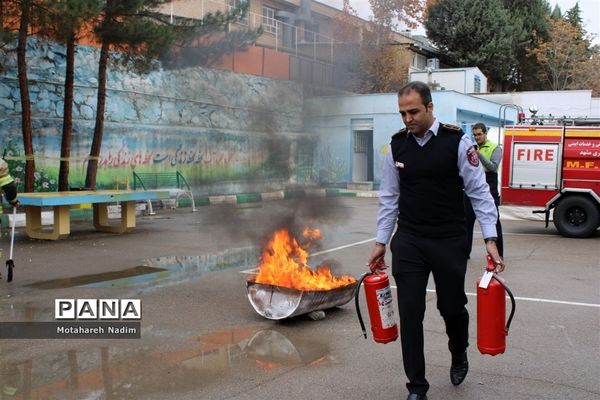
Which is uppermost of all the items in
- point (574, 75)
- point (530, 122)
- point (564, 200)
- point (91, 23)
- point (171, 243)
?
point (574, 75)

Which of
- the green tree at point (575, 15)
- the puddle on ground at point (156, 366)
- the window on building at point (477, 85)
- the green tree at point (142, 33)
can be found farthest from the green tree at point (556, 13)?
the puddle on ground at point (156, 366)

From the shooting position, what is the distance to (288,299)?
5.48 m

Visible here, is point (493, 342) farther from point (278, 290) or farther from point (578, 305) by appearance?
point (578, 305)

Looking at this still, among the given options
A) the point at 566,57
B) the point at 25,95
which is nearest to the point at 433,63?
the point at 566,57

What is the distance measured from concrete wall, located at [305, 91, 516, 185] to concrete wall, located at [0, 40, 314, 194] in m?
0.74

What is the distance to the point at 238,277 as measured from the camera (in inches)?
308

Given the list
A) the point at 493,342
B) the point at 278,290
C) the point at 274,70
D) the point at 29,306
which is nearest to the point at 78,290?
the point at 29,306

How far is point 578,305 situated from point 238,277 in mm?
4041

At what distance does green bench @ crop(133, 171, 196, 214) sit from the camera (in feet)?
56.2

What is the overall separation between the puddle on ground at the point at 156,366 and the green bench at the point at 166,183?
1160 cm

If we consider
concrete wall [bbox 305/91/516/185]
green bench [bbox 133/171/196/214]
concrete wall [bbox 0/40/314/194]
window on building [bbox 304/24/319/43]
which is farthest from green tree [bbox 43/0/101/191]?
window on building [bbox 304/24/319/43]

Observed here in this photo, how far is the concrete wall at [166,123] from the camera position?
25.4 ft

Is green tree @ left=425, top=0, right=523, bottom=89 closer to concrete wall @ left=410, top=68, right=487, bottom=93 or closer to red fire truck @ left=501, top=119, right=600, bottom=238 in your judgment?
concrete wall @ left=410, top=68, right=487, bottom=93

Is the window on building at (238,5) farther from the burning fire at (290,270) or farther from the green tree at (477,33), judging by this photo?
the green tree at (477,33)
